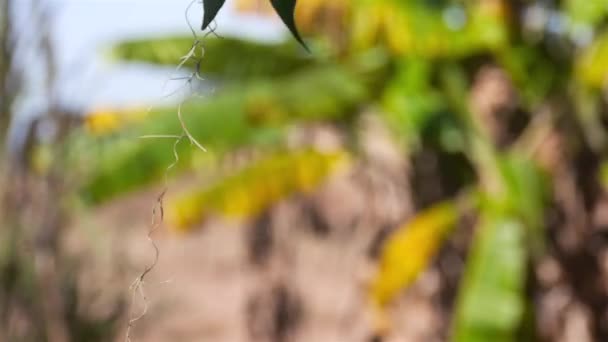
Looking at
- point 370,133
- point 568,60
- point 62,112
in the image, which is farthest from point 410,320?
point 62,112

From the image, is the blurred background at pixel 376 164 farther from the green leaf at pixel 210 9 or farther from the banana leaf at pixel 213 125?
the green leaf at pixel 210 9

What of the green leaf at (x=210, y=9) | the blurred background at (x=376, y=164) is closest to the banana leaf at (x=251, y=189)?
the blurred background at (x=376, y=164)

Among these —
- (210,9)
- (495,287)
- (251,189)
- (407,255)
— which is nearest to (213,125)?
(251,189)

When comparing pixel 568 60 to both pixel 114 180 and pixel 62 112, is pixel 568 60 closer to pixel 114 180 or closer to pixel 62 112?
pixel 114 180

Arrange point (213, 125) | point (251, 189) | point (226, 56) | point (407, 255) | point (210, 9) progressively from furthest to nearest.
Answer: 1. point (226, 56)
2. point (251, 189)
3. point (407, 255)
4. point (213, 125)
5. point (210, 9)

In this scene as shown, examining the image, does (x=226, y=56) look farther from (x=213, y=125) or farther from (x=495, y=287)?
(x=495, y=287)

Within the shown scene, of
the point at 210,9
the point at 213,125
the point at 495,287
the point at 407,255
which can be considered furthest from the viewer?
the point at 407,255

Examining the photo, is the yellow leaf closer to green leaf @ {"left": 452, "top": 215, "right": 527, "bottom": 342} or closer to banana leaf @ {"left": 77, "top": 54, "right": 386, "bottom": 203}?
green leaf @ {"left": 452, "top": 215, "right": 527, "bottom": 342}
